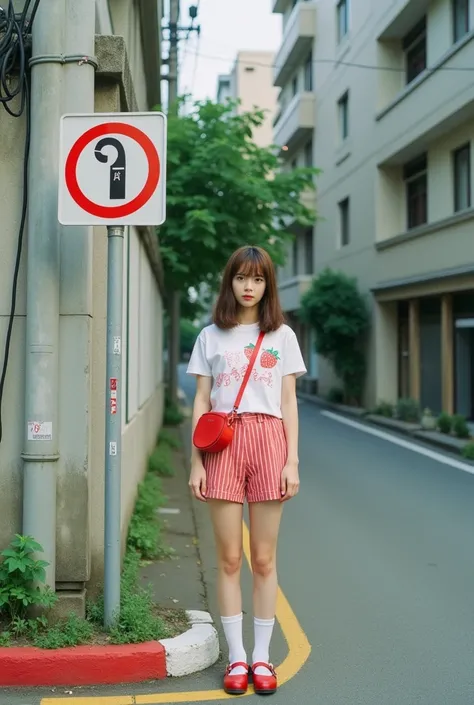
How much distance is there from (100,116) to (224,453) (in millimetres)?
1857

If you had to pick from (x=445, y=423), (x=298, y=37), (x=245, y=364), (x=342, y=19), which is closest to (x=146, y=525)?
(x=245, y=364)

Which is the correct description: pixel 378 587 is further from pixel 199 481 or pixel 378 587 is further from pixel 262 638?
pixel 199 481

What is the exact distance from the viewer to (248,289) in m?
3.87

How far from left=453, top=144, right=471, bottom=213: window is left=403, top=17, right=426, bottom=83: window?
314cm

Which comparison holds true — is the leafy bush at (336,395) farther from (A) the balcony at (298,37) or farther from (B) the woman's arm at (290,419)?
(B) the woman's arm at (290,419)

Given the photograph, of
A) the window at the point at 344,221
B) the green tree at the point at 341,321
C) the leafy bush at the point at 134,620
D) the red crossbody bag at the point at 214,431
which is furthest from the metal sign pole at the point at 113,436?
the window at the point at 344,221

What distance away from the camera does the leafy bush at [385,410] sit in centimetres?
1891

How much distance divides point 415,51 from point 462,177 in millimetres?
4599

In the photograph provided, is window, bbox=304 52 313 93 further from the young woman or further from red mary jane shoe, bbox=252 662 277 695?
red mary jane shoe, bbox=252 662 277 695

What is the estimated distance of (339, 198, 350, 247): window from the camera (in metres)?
23.9

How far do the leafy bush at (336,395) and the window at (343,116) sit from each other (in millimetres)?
7567

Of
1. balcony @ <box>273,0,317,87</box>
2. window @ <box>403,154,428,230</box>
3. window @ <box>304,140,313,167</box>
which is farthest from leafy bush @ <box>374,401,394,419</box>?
balcony @ <box>273,0,317,87</box>

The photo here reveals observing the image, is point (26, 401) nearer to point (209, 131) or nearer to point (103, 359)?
point (103, 359)

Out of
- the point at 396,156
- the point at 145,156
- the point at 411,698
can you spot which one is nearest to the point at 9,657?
the point at 411,698
